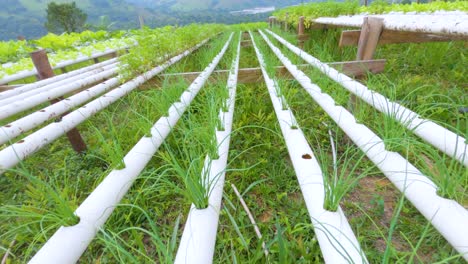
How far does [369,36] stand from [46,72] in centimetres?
340

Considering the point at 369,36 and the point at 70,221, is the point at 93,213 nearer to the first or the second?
the point at 70,221

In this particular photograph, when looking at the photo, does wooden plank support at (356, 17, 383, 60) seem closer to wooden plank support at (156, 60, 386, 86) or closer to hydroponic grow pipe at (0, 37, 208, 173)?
wooden plank support at (156, 60, 386, 86)

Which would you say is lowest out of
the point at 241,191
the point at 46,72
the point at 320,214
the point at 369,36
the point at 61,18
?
the point at 241,191

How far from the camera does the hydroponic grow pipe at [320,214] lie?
1.96ft

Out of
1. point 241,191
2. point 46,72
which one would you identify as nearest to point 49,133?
point 241,191

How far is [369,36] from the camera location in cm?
232

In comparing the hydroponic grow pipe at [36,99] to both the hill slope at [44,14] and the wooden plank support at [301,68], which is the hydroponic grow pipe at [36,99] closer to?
the wooden plank support at [301,68]

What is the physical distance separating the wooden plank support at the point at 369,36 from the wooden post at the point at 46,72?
2.69 meters

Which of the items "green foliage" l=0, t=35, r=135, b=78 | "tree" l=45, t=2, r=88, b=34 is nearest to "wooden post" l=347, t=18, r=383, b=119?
"green foliage" l=0, t=35, r=135, b=78

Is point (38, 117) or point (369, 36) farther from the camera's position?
point (369, 36)

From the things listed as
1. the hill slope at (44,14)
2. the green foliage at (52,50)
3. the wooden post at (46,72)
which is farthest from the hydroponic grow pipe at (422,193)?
the hill slope at (44,14)

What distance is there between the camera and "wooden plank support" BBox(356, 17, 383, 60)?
220cm

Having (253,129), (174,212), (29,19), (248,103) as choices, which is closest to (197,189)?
(174,212)

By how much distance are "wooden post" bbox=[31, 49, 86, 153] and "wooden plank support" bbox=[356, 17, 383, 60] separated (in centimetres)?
269
